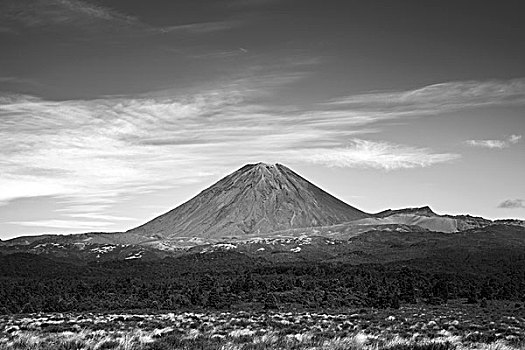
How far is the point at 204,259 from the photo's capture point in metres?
192

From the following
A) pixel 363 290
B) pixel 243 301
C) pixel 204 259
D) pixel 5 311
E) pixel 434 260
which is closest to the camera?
pixel 5 311

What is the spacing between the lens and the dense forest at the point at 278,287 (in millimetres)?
87250

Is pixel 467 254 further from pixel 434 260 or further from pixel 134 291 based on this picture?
pixel 134 291

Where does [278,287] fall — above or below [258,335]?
below

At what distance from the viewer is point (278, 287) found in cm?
10712

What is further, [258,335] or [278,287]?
[278,287]

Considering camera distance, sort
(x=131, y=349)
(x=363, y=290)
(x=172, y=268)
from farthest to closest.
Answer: (x=172, y=268), (x=363, y=290), (x=131, y=349)

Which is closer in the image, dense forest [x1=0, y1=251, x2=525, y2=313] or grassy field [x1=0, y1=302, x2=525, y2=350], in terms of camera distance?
grassy field [x1=0, y1=302, x2=525, y2=350]

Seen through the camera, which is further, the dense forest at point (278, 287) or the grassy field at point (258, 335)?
the dense forest at point (278, 287)

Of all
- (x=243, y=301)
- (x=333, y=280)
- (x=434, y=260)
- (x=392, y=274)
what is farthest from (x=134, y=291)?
(x=434, y=260)

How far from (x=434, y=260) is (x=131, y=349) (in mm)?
146369

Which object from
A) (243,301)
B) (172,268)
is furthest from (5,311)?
(172,268)

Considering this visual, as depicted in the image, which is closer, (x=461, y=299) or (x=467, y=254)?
Answer: (x=461, y=299)

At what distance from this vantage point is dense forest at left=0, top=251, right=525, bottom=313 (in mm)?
87250
